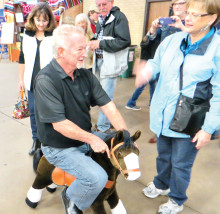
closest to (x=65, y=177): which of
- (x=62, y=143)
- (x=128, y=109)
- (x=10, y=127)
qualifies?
(x=62, y=143)

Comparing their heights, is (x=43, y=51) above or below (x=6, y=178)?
above

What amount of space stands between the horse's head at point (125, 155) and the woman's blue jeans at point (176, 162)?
18.5 inches

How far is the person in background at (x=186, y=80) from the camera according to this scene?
1.53 m

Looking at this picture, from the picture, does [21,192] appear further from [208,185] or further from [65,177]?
[208,185]

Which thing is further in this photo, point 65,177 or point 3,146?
point 3,146

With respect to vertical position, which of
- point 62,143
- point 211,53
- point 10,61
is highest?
point 211,53

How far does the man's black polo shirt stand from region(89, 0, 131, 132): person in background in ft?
4.26

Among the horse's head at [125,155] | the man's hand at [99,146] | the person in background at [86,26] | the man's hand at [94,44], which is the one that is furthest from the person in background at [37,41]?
the horse's head at [125,155]

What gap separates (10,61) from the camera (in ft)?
31.2

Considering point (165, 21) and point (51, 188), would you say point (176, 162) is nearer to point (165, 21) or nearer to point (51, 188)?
point (51, 188)

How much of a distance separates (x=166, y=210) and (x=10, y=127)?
278cm

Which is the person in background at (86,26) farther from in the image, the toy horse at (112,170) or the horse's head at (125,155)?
the horse's head at (125,155)

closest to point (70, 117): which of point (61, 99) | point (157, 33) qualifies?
point (61, 99)

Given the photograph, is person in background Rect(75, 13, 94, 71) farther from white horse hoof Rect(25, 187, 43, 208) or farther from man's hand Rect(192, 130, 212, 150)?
man's hand Rect(192, 130, 212, 150)
